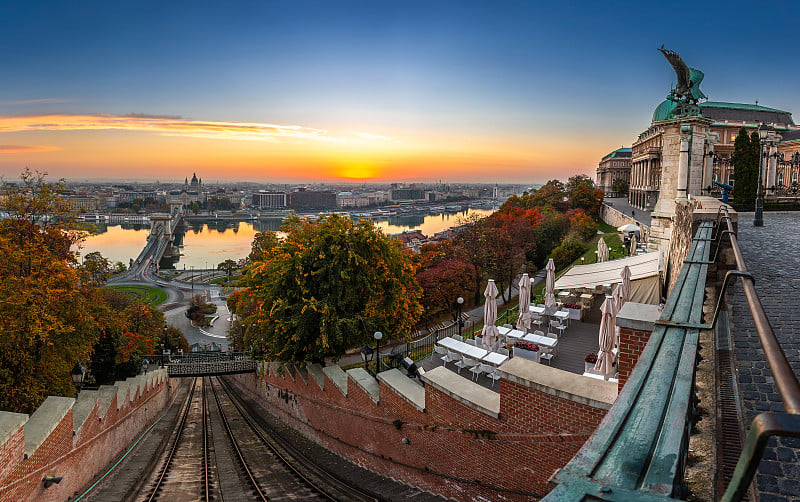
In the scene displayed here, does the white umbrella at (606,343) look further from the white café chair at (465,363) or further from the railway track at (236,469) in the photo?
the railway track at (236,469)

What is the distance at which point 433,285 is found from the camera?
78.4 feet

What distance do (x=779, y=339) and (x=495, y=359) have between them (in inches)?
→ 328

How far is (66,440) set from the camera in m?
9.97

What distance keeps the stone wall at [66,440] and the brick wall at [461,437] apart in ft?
17.7

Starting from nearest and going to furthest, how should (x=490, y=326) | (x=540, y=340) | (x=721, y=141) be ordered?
(x=490, y=326), (x=540, y=340), (x=721, y=141)

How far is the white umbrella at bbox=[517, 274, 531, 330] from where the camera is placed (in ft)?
47.8

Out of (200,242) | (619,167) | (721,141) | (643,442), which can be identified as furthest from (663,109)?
(200,242)

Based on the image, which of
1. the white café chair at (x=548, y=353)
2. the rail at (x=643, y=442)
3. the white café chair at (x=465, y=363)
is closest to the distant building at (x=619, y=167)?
the white café chair at (x=548, y=353)

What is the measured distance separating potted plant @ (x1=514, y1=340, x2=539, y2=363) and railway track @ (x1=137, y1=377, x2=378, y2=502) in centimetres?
582

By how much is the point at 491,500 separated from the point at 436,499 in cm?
152

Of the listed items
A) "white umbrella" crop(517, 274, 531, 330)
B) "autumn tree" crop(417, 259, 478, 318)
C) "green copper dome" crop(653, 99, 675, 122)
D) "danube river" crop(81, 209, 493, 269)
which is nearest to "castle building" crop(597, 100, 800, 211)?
"green copper dome" crop(653, 99, 675, 122)

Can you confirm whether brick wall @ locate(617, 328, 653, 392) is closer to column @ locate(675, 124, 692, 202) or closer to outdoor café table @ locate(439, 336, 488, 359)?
outdoor café table @ locate(439, 336, 488, 359)

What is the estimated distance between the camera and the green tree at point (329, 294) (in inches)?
501

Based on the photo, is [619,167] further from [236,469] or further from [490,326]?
[236,469]
